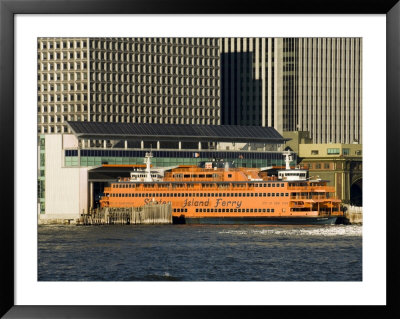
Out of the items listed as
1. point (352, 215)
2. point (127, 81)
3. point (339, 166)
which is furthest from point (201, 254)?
point (127, 81)

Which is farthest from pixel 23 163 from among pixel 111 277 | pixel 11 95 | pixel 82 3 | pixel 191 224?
pixel 191 224

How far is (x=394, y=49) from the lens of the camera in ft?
84.7

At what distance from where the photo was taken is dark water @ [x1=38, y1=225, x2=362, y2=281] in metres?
52.2

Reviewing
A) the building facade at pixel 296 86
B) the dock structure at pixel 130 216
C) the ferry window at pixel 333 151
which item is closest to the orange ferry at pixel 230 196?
the dock structure at pixel 130 216

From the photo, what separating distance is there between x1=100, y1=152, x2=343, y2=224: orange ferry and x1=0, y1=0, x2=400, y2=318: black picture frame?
9169 centimetres

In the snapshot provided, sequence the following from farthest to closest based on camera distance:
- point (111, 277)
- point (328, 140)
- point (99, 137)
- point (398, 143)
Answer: point (328, 140) < point (99, 137) < point (111, 277) < point (398, 143)

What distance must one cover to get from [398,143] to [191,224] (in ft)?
315

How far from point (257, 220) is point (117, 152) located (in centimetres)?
2607

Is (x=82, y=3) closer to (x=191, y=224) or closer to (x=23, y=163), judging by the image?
(x=23, y=163)

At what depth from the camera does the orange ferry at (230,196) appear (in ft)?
390

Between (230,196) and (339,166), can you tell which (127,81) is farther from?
(230,196)

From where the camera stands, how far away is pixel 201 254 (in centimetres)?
6981

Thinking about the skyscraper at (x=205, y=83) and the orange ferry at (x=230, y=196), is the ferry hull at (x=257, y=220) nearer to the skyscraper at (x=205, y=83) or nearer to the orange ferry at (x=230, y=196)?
the orange ferry at (x=230, y=196)

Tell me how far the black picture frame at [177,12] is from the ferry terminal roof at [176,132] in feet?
370
